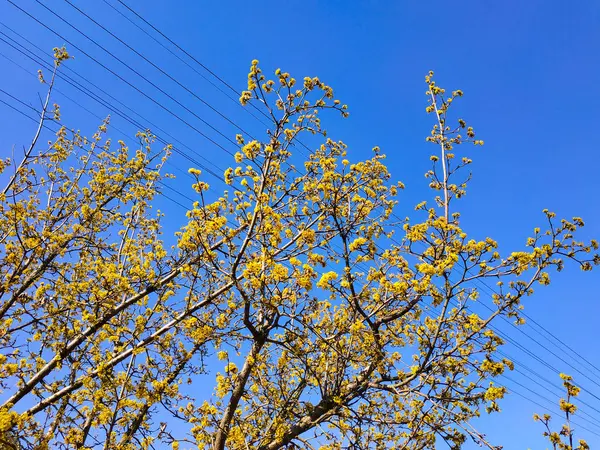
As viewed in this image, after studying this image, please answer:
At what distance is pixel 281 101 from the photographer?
7.41m

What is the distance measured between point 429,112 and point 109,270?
673 centimetres

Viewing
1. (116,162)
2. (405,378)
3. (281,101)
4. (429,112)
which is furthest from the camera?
(116,162)

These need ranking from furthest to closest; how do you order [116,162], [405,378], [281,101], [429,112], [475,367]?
[116,162] → [429,112] → [281,101] → [405,378] → [475,367]

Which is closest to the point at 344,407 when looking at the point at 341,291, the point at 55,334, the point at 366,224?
the point at 341,291

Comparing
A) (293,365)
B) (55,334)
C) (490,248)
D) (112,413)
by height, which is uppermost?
(490,248)

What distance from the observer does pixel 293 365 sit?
8.70 m

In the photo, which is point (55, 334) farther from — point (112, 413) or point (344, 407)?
point (344, 407)

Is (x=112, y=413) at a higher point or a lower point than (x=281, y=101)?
lower

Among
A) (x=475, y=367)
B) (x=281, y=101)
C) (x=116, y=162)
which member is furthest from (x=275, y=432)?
(x=116, y=162)

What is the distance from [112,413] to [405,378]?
4.78 meters

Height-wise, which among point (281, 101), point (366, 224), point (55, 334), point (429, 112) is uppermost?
point (429, 112)

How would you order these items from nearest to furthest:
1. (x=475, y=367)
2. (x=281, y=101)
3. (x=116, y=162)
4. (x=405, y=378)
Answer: (x=475, y=367) → (x=405, y=378) → (x=281, y=101) → (x=116, y=162)

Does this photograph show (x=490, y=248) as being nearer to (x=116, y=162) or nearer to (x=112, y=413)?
(x=112, y=413)

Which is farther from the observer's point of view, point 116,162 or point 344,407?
point 116,162
